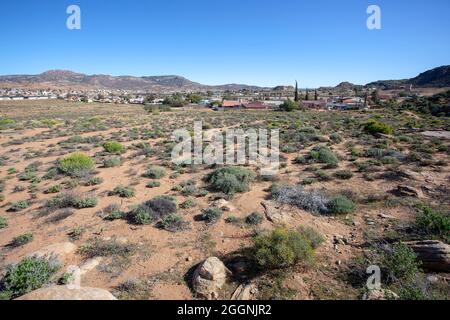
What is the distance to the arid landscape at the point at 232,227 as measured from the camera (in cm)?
500

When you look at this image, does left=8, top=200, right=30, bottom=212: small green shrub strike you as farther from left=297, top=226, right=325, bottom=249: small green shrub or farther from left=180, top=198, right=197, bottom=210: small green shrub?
left=297, top=226, right=325, bottom=249: small green shrub

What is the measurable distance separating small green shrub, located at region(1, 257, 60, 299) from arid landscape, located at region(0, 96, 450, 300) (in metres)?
0.03

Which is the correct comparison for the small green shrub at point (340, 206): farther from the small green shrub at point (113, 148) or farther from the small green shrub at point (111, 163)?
→ the small green shrub at point (113, 148)

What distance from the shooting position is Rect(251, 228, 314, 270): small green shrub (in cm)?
520

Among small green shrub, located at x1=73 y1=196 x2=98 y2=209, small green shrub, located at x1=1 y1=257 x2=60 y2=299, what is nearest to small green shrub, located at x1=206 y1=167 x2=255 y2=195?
small green shrub, located at x1=73 y1=196 x2=98 y2=209

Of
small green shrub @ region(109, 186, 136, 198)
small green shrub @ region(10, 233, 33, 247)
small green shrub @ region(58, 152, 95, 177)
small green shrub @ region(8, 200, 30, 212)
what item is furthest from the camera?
small green shrub @ region(58, 152, 95, 177)

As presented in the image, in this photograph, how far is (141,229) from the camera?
24.3 ft

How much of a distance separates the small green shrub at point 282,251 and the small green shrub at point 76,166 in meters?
10.5

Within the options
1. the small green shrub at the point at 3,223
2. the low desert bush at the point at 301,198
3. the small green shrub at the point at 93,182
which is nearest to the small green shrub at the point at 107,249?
the small green shrub at the point at 3,223

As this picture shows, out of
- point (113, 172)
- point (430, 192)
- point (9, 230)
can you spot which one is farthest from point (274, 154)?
point (9, 230)

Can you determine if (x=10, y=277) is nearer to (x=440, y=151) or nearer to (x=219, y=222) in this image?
(x=219, y=222)

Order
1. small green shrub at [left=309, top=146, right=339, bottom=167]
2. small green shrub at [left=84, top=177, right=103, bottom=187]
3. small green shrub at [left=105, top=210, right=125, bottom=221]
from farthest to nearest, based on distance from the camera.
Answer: small green shrub at [left=309, top=146, right=339, bottom=167], small green shrub at [left=84, top=177, right=103, bottom=187], small green shrub at [left=105, top=210, right=125, bottom=221]
